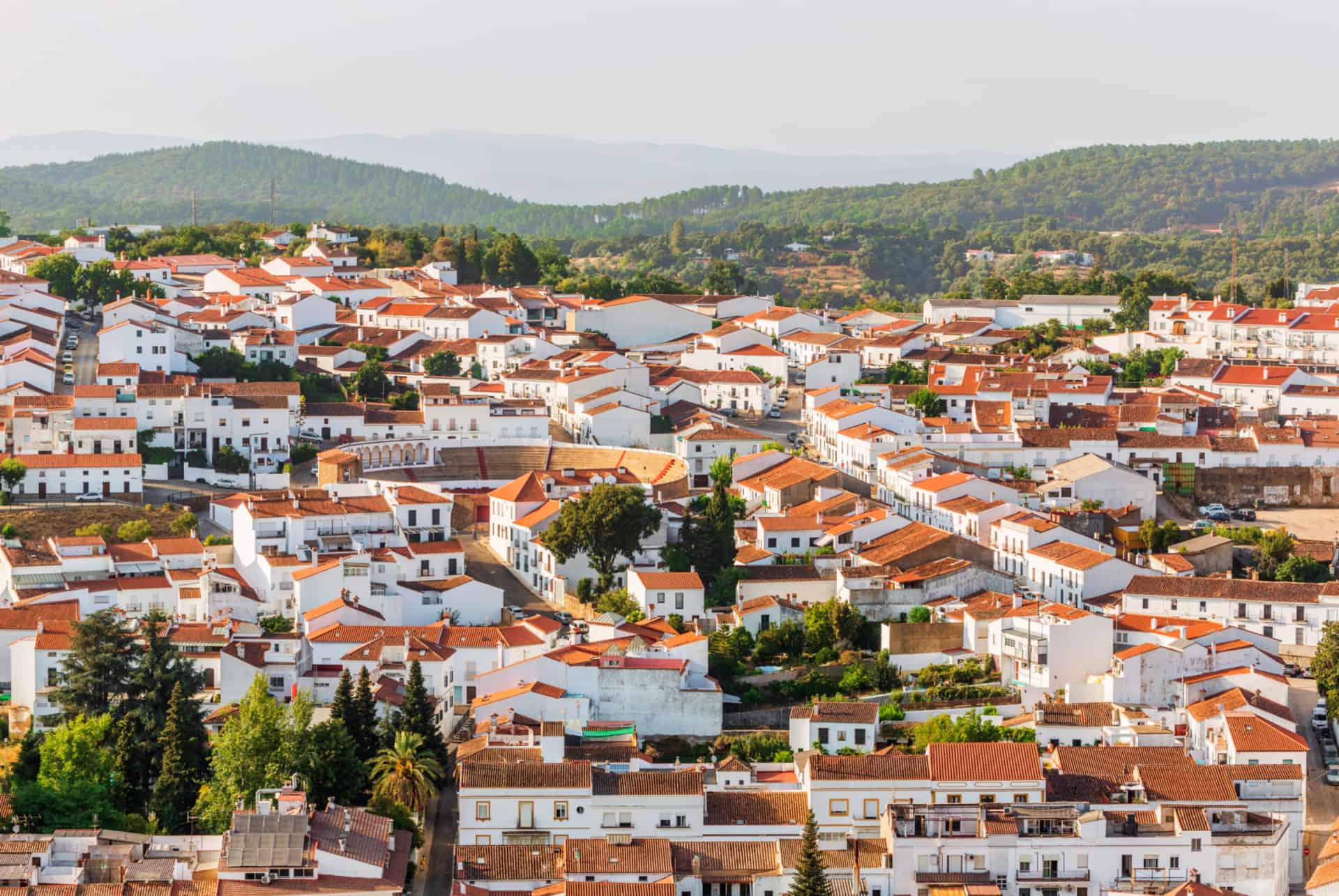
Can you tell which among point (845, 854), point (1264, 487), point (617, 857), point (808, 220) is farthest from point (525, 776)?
point (808, 220)

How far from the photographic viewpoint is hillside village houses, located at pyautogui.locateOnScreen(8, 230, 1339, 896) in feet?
76.5

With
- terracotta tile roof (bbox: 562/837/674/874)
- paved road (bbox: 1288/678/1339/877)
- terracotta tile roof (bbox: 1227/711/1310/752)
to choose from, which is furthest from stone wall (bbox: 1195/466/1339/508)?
terracotta tile roof (bbox: 562/837/674/874)

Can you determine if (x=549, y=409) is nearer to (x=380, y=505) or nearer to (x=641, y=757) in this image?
(x=380, y=505)

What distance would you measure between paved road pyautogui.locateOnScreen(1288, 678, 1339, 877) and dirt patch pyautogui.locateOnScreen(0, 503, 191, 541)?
58.0 feet

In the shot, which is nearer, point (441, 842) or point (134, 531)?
point (441, 842)

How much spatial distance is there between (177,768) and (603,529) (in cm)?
929

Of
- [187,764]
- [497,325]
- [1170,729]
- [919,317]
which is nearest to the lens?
[187,764]

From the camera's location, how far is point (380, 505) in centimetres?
3416

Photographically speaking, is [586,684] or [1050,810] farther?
[586,684]

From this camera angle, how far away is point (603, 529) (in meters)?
32.5

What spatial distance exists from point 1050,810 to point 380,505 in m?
14.4

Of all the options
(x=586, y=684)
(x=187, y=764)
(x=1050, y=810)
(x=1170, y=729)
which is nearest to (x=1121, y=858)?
(x=1050, y=810)

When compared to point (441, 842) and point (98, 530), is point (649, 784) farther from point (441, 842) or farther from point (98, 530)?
point (98, 530)

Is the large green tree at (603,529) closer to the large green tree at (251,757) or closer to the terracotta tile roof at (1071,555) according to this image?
the terracotta tile roof at (1071,555)
